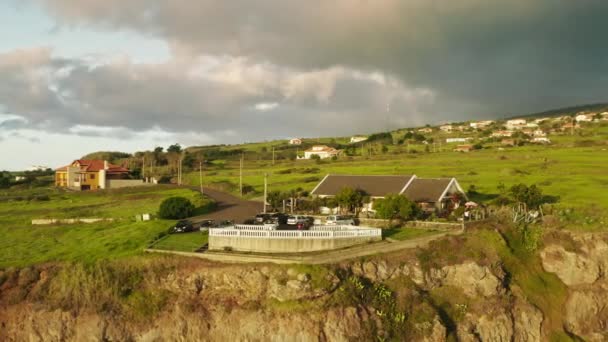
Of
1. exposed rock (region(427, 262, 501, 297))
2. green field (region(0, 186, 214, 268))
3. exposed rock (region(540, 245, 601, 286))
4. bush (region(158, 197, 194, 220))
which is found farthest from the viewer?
bush (region(158, 197, 194, 220))

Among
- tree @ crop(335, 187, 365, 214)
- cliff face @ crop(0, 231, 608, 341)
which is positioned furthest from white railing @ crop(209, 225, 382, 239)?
tree @ crop(335, 187, 365, 214)

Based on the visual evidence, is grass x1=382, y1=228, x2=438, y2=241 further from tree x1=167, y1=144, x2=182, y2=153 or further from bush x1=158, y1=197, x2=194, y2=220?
tree x1=167, y1=144, x2=182, y2=153

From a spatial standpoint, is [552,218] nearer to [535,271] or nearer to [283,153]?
[535,271]

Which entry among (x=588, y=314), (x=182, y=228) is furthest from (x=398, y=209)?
(x=182, y=228)

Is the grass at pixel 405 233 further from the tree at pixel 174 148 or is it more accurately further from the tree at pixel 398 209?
the tree at pixel 174 148

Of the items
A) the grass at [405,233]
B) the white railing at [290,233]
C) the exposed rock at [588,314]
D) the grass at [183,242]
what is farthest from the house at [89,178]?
the exposed rock at [588,314]

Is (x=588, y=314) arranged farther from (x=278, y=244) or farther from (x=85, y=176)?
(x=85, y=176)
